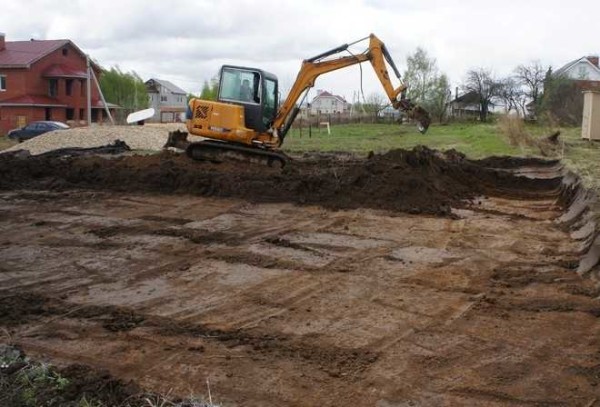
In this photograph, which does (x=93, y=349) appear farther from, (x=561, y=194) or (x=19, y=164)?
(x=19, y=164)

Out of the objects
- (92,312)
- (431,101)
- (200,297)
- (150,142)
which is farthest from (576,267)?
(431,101)

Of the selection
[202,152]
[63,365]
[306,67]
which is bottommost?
[63,365]

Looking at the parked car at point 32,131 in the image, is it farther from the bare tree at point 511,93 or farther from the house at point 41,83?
the bare tree at point 511,93

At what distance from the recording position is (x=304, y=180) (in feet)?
44.6

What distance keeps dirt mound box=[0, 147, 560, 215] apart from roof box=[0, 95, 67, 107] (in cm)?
3485

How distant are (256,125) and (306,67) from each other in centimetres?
202

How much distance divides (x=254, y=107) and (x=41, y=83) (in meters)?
41.0

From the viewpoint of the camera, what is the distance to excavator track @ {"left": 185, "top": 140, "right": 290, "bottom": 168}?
1614 cm

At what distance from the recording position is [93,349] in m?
5.46

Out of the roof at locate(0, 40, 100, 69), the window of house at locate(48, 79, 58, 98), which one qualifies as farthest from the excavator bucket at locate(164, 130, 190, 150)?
the window of house at locate(48, 79, 58, 98)

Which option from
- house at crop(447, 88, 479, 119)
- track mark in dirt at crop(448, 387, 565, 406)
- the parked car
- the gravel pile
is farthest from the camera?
house at crop(447, 88, 479, 119)

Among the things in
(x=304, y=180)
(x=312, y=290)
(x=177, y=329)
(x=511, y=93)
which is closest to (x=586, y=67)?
(x=511, y=93)

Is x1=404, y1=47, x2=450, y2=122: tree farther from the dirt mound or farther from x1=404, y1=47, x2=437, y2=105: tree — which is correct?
the dirt mound

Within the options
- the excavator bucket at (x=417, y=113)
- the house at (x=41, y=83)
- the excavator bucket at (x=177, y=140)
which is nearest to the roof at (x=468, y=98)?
the house at (x=41, y=83)
